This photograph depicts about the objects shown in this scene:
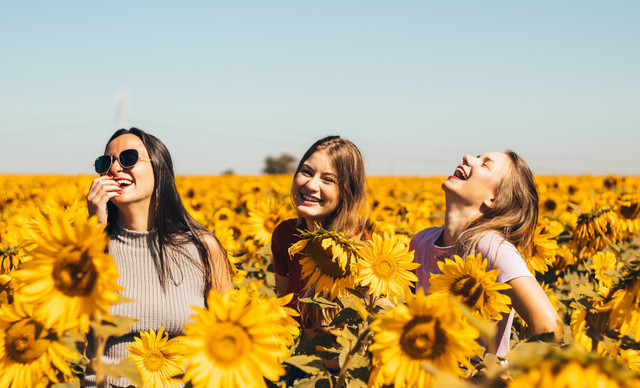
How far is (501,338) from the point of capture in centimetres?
266

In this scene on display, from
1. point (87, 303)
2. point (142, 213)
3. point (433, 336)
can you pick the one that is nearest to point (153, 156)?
point (142, 213)

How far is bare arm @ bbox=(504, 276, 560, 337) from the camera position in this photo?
2.22 m

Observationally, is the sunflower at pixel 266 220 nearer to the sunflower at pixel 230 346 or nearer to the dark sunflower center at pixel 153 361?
the dark sunflower center at pixel 153 361

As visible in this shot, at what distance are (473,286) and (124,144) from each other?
185 cm

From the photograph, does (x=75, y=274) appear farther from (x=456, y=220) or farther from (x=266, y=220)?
(x=266, y=220)

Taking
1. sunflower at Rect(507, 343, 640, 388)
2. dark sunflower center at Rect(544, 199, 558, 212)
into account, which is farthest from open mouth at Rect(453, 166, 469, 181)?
dark sunflower center at Rect(544, 199, 558, 212)

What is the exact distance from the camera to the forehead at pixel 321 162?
3.17 meters

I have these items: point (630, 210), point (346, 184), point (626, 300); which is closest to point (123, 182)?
point (346, 184)

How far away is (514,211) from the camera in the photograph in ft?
9.41

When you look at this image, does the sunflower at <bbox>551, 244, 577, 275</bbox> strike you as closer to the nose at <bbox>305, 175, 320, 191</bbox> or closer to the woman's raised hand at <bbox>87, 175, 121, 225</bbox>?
the nose at <bbox>305, 175, 320, 191</bbox>

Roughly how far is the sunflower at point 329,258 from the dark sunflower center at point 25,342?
100 centimetres

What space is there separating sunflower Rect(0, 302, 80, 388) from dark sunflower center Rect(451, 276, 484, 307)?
1.27m

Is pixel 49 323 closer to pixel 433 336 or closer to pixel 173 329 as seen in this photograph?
pixel 433 336

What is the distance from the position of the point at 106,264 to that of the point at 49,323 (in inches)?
8.1
